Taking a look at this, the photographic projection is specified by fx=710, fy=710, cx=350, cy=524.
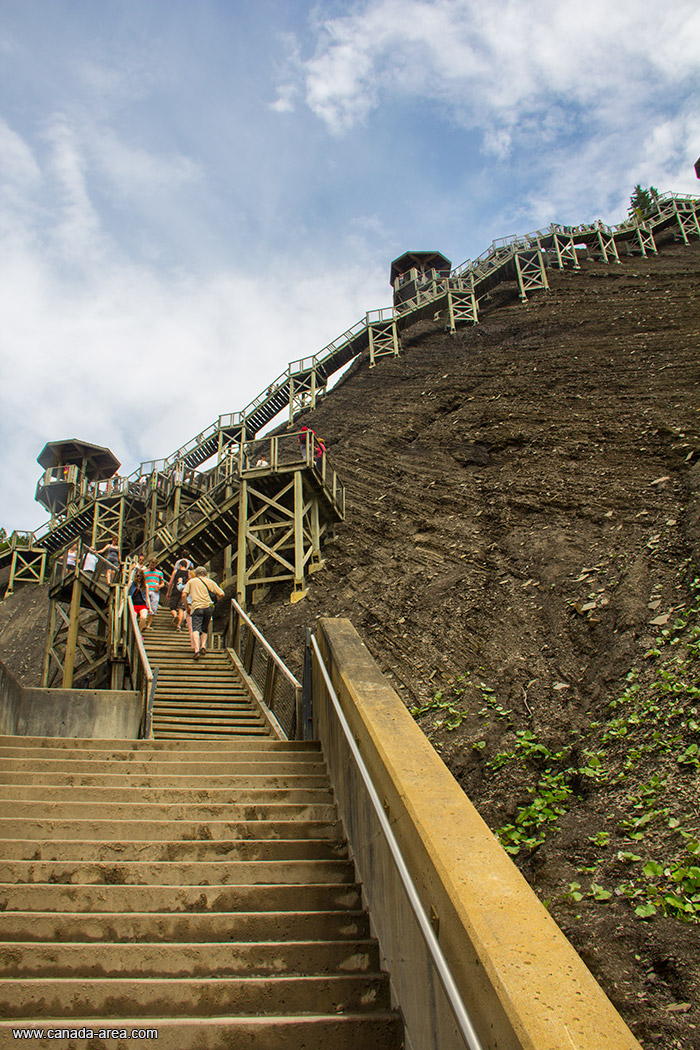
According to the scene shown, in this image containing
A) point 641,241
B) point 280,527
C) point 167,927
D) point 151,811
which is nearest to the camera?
point 167,927

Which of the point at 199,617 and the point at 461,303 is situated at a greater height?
the point at 461,303

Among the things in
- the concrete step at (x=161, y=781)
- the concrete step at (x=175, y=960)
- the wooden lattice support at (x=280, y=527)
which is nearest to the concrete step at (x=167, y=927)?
the concrete step at (x=175, y=960)

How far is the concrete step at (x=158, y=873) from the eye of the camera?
4.03 meters

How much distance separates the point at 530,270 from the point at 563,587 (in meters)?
22.4

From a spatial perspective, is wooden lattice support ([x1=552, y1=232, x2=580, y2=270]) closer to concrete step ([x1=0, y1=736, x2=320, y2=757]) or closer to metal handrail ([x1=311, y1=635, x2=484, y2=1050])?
concrete step ([x1=0, y1=736, x2=320, y2=757])

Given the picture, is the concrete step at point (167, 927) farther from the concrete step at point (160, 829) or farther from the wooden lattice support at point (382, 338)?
the wooden lattice support at point (382, 338)

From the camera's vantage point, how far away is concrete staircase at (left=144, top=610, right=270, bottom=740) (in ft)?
26.6

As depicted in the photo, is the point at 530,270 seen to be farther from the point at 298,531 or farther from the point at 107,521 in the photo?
the point at 107,521

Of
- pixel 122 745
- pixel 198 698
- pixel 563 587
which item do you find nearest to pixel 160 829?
pixel 122 745

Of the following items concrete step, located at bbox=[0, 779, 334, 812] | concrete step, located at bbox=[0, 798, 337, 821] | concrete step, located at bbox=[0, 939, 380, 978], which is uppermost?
concrete step, located at bbox=[0, 779, 334, 812]

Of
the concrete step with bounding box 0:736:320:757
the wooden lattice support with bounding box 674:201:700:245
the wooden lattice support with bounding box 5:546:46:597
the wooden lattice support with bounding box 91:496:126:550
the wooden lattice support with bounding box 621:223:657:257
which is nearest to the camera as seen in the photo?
the concrete step with bounding box 0:736:320:757

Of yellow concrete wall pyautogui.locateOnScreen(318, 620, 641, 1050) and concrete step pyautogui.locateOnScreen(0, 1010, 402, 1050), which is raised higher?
yellow concrete wall pyautogui.locateOnScreen(318, 620, 641, 1050)

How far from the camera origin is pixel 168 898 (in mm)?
3877

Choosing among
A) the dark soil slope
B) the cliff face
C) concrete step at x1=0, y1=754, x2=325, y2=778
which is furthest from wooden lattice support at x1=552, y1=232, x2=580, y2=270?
concrete step at x1=0, y1=754, x2=325, y2=778
